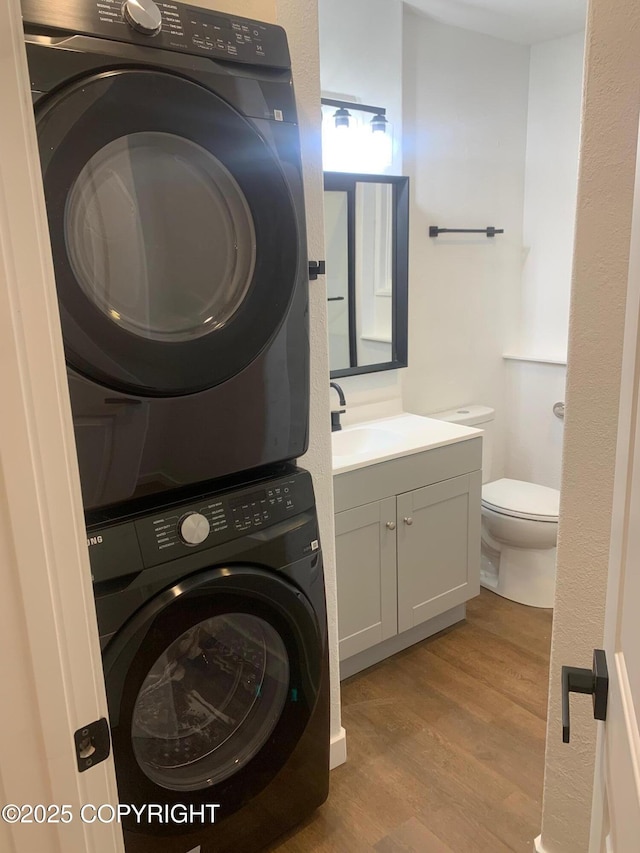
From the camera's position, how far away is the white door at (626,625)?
0.65 meters

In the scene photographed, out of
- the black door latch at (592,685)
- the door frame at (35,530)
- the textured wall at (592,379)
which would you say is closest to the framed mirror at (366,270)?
the textured wall at (592,379)

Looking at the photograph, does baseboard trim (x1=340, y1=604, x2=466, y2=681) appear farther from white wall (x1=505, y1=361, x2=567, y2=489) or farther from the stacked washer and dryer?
white wall (x1=505, y1=361, x2=567, y2=489)

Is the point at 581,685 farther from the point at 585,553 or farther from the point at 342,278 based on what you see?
the point at 342,278

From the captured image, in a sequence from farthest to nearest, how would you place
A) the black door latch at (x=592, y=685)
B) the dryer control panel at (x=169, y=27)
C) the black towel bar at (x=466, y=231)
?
the black towel bar at (x=466, y=231), the dryer control panel at (x=169, y=27), the black door latch at (x=592, y=685)

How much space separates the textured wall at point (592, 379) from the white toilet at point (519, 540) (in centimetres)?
126

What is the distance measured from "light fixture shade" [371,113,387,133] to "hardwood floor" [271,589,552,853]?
1998 mm

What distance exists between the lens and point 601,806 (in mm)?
897

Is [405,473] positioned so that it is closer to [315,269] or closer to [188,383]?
[315,269]

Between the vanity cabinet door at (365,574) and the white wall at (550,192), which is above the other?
the white wall at (550,192)

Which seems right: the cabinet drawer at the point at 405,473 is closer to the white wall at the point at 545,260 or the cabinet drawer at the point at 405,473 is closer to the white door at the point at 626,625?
the white wall at the point at 545,260

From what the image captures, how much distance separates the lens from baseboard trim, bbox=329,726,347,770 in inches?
75.7

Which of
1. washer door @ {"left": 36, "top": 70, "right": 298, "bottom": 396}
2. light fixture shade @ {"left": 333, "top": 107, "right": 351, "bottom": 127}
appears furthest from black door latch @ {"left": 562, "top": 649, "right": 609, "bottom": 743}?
light fixture shade @ {"left": 333, "top": 107, "right": 351, "bottom": 127}

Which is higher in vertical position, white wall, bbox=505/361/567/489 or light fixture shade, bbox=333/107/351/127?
light fixture shade, bbox=333/107/351/127

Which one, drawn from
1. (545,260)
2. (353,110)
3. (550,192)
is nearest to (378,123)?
(353,110)
